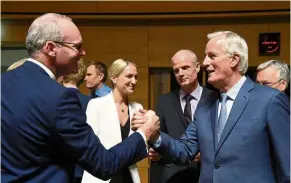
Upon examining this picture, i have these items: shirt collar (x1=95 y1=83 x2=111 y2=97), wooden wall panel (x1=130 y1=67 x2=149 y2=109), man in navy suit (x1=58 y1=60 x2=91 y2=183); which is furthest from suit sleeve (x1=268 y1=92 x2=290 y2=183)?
wooden wall panel (x1=130 y1=67 x2=149 y2=109)

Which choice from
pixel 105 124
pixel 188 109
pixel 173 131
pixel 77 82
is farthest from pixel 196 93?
pixel 77 82

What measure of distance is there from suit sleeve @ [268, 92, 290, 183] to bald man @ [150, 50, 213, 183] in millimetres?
1000

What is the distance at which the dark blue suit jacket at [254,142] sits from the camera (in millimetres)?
2096

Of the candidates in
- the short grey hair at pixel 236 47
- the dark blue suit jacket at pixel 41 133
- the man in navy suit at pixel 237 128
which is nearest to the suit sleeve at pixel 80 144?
the dark blue suit jacket at pixel 41 133

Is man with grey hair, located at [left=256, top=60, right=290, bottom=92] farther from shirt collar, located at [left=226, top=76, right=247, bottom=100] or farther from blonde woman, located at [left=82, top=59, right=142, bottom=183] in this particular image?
shirt collar, located at [left=226, top=76, right=247, bottom=100]

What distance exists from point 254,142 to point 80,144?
2.80 feet

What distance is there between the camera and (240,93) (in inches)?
87.9

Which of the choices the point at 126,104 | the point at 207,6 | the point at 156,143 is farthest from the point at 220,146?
the point at 207,6

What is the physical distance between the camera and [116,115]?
10.6 feet

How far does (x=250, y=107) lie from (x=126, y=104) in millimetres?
1380

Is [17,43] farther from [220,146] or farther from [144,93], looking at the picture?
[220,146]

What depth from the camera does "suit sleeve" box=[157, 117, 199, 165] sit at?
2363mm

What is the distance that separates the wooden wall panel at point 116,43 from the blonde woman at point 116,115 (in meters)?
2.67

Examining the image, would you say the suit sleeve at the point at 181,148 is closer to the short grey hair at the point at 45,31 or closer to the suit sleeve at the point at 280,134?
the suit sleeve at the point at 280,134
